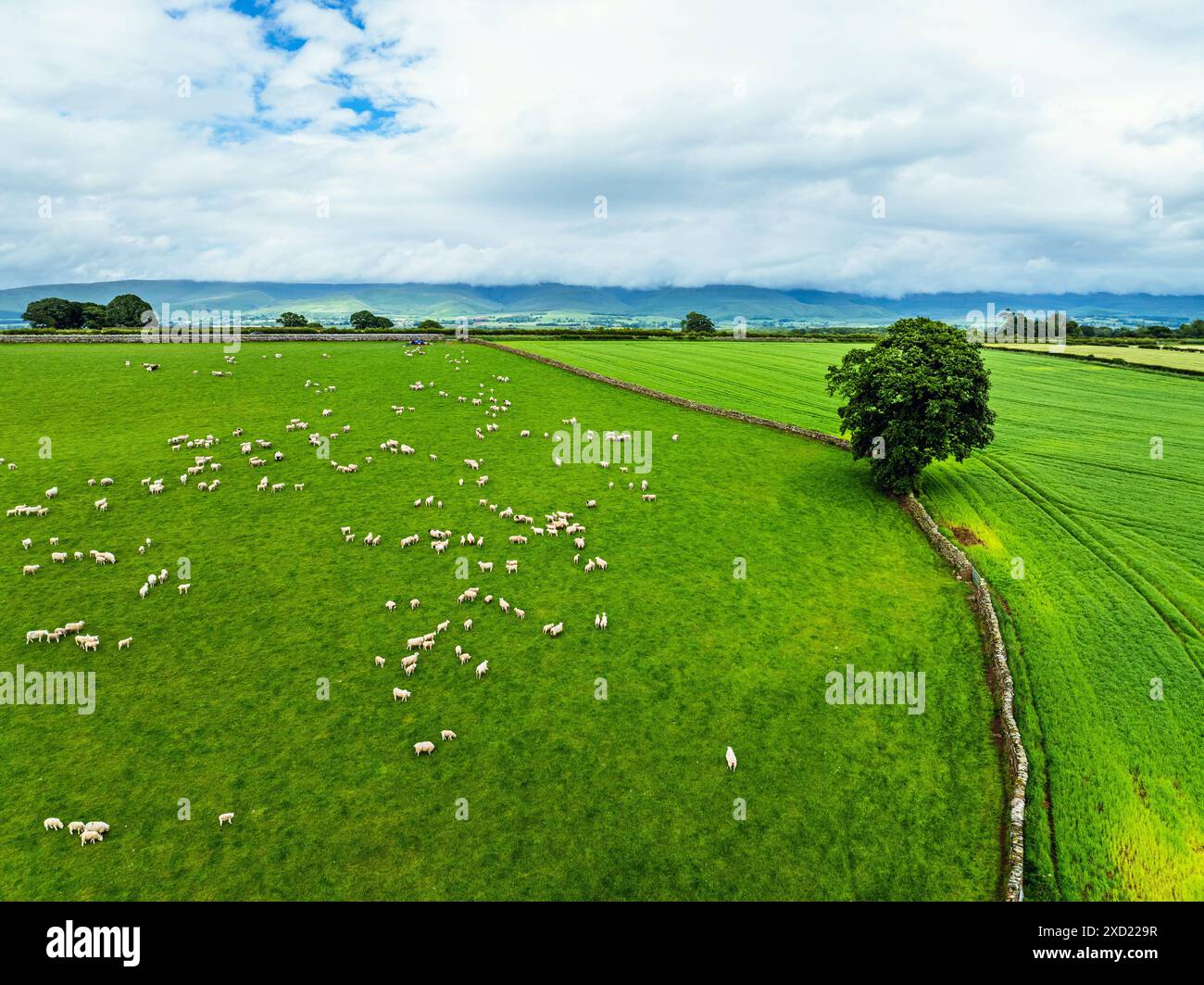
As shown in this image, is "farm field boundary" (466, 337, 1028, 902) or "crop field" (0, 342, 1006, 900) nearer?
"crop field" (0, 342, 1006, 900)

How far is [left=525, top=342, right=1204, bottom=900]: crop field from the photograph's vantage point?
61.0ft

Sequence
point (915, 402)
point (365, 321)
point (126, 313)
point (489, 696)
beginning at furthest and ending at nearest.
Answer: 1. point (365, 321)
2. point (126, 313)
3. point (915, 402)
4. point (489, 696)

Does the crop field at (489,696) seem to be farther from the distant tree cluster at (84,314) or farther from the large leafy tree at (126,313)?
the large leafy tree at (126,313)

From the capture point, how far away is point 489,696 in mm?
22797

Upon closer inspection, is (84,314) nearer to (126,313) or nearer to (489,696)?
(126,313)

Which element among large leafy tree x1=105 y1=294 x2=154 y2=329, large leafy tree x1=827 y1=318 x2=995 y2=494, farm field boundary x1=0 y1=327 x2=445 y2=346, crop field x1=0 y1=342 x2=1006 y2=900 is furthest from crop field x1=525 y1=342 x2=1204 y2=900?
large leafy tree x1=105 y1=294 x2=154 y2=329

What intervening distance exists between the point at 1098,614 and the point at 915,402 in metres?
16.9

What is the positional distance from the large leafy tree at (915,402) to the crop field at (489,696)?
3744mm

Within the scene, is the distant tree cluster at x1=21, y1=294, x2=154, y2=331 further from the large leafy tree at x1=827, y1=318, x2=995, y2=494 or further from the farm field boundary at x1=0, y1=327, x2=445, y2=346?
the large leafy tree at x1=827, y1=318, x2=995, y2=494

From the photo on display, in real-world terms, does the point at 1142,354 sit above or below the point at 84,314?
below

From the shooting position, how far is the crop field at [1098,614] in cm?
1858

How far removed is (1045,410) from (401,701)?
81458mm

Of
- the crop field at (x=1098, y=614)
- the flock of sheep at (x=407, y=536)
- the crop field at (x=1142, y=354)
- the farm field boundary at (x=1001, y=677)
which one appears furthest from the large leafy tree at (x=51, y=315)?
the crop field at (x=1142, y=354)

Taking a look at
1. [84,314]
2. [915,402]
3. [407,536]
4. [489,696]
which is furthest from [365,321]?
[489,696]
